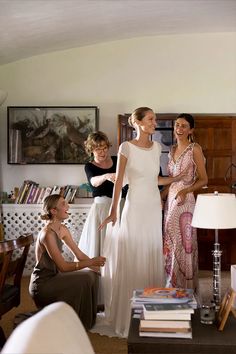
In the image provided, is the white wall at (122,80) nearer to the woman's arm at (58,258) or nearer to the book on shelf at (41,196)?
the book on shelf at (41,196)

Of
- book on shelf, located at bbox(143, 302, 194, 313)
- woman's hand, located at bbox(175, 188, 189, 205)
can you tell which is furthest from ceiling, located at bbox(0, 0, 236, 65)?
book on shelf, located at bbox(143, 302, 194, 313)

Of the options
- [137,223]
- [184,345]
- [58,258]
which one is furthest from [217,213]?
[58,258]

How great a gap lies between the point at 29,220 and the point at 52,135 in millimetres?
1006

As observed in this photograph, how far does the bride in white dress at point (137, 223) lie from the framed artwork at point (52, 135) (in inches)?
94.4

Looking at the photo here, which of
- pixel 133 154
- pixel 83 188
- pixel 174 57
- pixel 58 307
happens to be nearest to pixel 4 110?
pixel 83 188

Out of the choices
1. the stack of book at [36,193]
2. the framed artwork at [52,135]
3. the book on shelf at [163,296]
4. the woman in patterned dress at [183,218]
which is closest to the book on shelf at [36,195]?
the stack of book at [36,193]

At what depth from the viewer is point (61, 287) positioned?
3.64 meters

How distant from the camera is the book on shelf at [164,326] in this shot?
2471mm

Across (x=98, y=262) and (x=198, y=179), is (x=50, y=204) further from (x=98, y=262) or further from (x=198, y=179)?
(x=198, y=179)

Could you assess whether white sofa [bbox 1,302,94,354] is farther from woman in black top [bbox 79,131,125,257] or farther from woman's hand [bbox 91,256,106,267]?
woman in black top [bbox 79,131,125,257]

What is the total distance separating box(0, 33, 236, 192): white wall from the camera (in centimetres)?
604

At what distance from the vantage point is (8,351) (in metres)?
1.23

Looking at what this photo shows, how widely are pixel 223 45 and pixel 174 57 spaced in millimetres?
569

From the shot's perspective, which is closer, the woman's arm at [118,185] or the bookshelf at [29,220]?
the woman's arm at [118,185]
